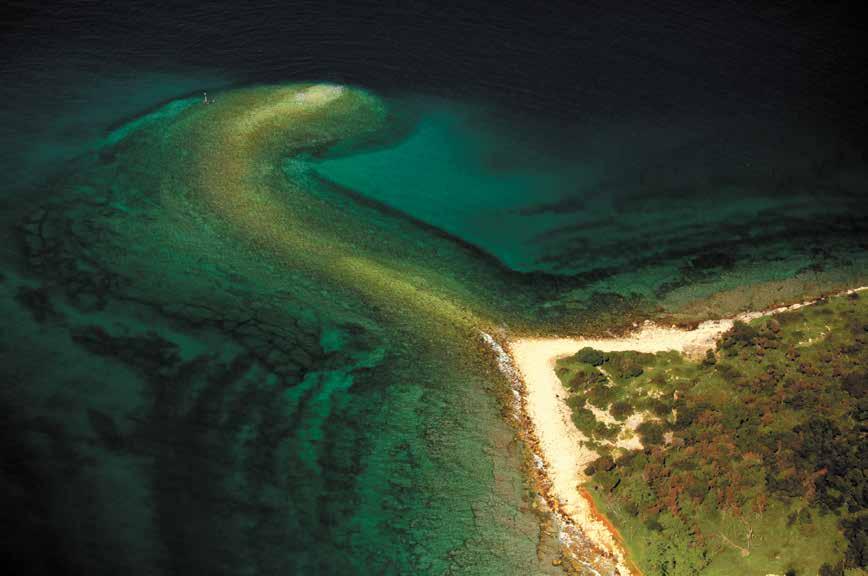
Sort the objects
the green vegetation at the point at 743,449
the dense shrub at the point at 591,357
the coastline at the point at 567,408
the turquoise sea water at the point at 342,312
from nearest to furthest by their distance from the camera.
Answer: the green vegetation at the point at 743,449 → the turquoise sea water at the point at 342,312 → the coastline at the point at 567,408 → the dense shrub at the point at 591,357

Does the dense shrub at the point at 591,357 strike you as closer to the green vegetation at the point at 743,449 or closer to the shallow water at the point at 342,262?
the green vegetation at the point at 743,449

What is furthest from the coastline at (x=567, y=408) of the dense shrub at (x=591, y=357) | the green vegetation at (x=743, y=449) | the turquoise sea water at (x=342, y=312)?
the turquoise sea water at (x=342, y=312)

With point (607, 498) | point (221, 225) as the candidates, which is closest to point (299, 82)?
point (221, 225)

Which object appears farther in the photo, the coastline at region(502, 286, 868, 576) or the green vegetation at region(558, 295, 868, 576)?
the coastline at region(502, 286, 868, 576)

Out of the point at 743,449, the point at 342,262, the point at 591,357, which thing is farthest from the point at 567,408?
the point at 342,262

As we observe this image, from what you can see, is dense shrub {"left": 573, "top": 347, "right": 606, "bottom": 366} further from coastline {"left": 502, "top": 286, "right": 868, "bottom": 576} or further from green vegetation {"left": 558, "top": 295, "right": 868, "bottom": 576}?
coastline {"left": 502, "top": 286, "right": 868, "bottom": 576}

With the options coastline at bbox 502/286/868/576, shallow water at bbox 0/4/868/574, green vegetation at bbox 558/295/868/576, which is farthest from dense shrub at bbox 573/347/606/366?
shallow water at bbox 0/4/868/574

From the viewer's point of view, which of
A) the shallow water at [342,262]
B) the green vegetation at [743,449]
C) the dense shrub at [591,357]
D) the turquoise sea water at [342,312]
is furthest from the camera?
the dense shrub at [591,357]
